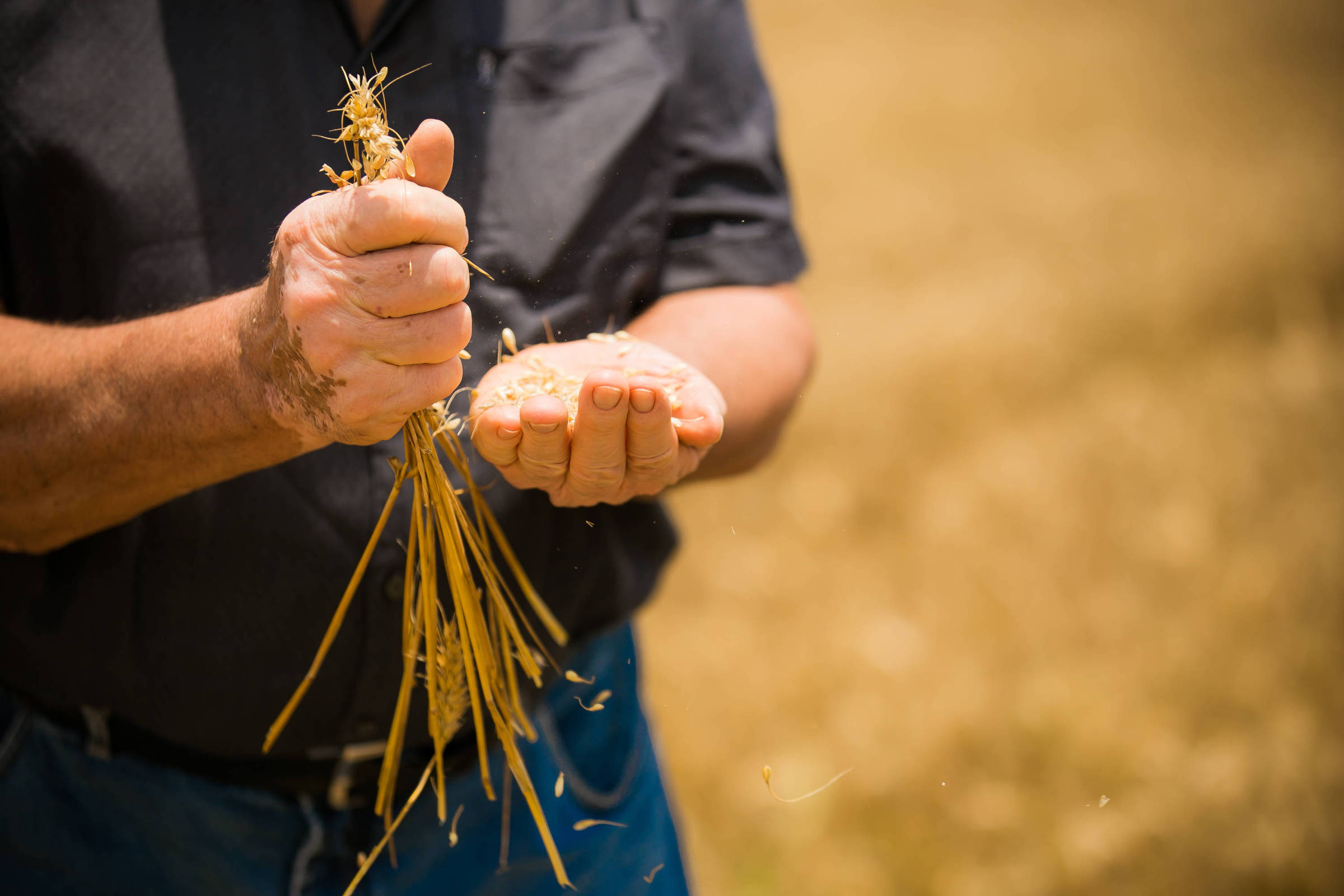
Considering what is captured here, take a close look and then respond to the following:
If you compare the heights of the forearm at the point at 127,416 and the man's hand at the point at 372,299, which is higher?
the man's hand at the point at 372,299

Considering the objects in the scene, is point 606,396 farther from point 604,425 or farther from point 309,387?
point 309,387

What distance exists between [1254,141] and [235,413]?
5428mm

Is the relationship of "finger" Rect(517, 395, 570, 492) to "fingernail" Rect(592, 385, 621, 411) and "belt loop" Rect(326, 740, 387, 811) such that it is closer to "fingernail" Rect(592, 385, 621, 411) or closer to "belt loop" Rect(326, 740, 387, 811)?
"fingernail" Rect(592, 385, 621, 411)

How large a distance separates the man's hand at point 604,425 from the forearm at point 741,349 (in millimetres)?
150

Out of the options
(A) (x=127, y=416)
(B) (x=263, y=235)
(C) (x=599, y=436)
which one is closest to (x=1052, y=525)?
(C) (x=599, y=436)

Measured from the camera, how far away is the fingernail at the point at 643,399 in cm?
68

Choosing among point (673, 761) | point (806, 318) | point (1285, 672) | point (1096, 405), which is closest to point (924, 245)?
point (1096, 405)

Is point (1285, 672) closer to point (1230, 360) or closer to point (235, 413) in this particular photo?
point (1230, 360)

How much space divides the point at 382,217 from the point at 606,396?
206 mm

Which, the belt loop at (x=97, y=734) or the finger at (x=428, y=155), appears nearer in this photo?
the finger at (x=428, y=155)

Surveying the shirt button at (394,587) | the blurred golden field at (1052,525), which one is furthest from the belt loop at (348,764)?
the blurred golden field at (1052,525)

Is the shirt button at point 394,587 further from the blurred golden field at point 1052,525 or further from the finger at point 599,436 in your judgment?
the blurred golden field at point 1052,525

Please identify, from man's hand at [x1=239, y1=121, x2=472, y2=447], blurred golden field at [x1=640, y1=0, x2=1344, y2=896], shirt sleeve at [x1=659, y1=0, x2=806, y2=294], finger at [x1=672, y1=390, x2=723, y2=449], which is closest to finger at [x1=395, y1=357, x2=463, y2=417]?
man's hand at [x1=239, y1=121, x2=472, y2=447]

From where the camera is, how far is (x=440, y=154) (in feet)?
1.96
